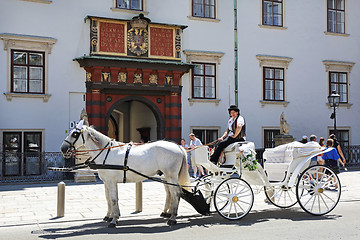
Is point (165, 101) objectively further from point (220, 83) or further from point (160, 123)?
point (220, 83)

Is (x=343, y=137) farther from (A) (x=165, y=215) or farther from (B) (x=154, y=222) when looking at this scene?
(B) (x=154, y=222)

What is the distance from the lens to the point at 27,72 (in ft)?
60.4

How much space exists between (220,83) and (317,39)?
646cm

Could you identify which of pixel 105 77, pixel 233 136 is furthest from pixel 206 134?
pixel 233 136

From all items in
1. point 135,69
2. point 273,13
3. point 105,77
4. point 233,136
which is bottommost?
point 233,136

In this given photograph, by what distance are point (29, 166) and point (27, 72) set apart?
13.0 feet

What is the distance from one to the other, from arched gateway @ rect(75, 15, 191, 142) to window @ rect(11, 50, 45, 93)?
1655 mm

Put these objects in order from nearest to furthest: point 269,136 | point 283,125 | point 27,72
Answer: point 27,72 → point 283,125 → point 269,136

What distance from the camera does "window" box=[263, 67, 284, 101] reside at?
22844mm

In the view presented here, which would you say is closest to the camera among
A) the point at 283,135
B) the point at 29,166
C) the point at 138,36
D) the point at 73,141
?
the point at 73,141

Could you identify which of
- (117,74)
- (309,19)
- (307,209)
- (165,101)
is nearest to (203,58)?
(165,101)

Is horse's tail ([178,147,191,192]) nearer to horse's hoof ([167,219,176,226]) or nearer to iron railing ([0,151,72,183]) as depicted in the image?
horse's hoof ([167,219,176,226])

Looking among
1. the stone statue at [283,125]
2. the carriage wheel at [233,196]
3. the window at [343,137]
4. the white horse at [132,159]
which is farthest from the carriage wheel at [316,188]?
the window at [343,137]

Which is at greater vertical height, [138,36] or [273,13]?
[273,13]
